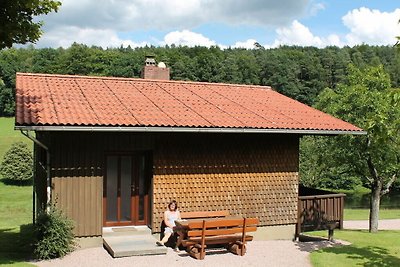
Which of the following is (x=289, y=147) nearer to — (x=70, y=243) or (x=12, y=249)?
(x=70, y=243)

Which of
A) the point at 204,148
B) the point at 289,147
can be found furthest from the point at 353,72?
the point at 204,148

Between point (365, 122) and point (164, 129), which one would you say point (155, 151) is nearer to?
point (164, 129)

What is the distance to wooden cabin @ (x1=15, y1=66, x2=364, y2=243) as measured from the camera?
1166 centimetres

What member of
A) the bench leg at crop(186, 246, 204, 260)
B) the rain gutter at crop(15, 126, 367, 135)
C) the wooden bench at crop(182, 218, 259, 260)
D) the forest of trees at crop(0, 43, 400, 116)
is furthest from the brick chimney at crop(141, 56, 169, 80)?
the forest of trees at crop(0, 43, 400, 116)

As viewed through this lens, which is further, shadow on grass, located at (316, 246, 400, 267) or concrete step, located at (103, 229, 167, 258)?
shadow on grass, located at (316, 246, 400, 267)

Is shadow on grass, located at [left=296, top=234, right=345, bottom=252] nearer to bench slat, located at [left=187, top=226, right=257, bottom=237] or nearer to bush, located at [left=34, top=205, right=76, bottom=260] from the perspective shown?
bench slat, located at [left=187, top=226, right=257, bottom=237]

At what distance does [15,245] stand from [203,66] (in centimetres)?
6817

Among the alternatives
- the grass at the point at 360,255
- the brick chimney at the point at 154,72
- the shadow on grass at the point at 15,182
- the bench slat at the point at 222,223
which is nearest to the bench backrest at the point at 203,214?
the bench slat at the point at 222,223

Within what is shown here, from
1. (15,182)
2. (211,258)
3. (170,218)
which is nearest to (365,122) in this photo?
(170,218)

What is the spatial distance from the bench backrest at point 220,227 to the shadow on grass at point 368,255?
236 centimetres

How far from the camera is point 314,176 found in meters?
37.8

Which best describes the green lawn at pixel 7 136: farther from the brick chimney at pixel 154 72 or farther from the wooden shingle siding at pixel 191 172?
the wooden shingle siding at pixel 191 172

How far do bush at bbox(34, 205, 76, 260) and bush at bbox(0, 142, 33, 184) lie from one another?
2912 centimetres

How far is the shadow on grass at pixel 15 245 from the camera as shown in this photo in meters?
11.0
